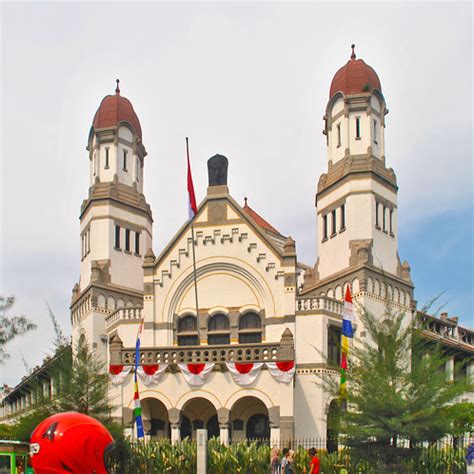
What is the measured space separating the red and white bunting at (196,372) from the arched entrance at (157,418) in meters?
3.47

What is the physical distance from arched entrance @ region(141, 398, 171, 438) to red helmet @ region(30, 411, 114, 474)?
31.8 m

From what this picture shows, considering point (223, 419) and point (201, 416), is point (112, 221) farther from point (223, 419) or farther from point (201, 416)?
point (223, 419)

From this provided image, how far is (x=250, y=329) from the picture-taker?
1645 inches

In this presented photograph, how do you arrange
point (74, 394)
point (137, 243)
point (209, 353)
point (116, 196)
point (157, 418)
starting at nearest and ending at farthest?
1. point (74, 394)
2. point (209, 353)
3. point (157, 418)
4. point (116, 196)
5. point (137, 243)

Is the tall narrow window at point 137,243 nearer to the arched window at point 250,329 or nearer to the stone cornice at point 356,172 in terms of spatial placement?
the arched window at point 250,329

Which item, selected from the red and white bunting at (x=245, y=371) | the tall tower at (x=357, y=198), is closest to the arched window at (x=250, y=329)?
the red and white bunting at (x=245, y=371)

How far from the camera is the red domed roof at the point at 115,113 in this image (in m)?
51.7

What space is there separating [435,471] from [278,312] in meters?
15.9

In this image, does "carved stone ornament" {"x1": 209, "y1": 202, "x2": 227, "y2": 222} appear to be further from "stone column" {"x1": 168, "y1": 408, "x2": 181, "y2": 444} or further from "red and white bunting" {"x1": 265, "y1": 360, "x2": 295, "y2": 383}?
"stone column" {"x1": 168, "y1": 408, "x2": 181, "y2": 444}

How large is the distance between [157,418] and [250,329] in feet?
21.6

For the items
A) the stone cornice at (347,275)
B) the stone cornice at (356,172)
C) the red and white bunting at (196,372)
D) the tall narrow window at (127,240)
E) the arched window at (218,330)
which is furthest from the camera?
the tall narrow window at (127,240)

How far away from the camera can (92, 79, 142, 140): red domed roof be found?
51719 millimetres

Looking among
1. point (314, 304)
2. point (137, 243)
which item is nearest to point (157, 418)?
point (314, 304)

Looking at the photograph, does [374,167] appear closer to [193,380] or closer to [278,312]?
[278,312]
